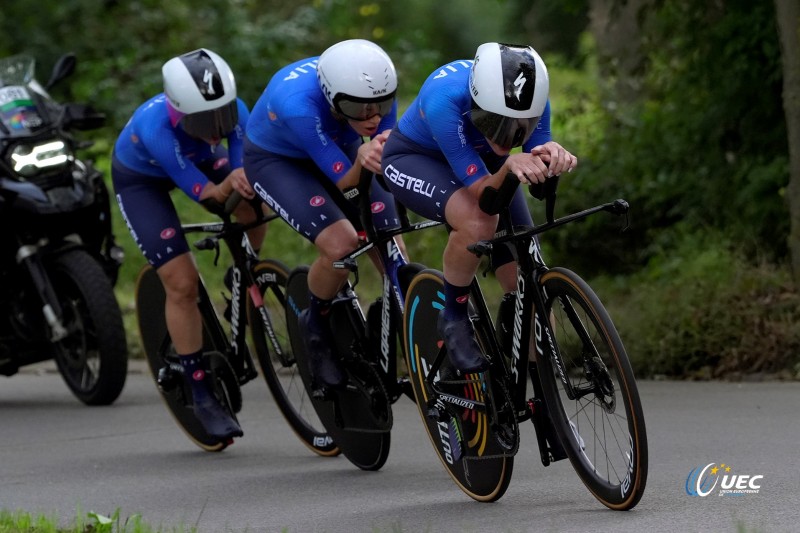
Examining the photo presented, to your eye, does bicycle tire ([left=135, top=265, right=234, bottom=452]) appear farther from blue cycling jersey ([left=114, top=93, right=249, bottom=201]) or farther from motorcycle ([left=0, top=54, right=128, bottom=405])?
motorcycle ([left=0, top=54, right=128, bottom=405])

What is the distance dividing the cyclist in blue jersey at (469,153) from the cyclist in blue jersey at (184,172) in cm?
152

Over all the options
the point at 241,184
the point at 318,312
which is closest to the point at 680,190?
the point at 241,184

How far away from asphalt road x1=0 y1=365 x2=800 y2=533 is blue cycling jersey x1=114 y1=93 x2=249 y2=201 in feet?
4.83

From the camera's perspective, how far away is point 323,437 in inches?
315

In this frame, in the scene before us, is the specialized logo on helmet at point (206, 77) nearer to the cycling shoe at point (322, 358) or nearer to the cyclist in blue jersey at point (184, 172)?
the cyclist in blue jersey at point (184, 172)

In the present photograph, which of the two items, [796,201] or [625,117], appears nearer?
[796,201]

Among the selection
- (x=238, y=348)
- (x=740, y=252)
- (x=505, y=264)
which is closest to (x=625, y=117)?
(x=740, y=252)

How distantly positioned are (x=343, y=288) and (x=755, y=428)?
2.11m

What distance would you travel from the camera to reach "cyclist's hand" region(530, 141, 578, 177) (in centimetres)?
553

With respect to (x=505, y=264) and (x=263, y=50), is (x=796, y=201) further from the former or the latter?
(x=263, y=50)

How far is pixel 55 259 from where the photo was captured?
994cm

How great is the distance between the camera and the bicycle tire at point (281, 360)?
26.3 ft

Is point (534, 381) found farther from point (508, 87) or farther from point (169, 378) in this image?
point (169, 378)

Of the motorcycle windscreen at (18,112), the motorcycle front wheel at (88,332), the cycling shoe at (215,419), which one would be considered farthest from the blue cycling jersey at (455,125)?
the motorcycle windscreen at (18,112)
